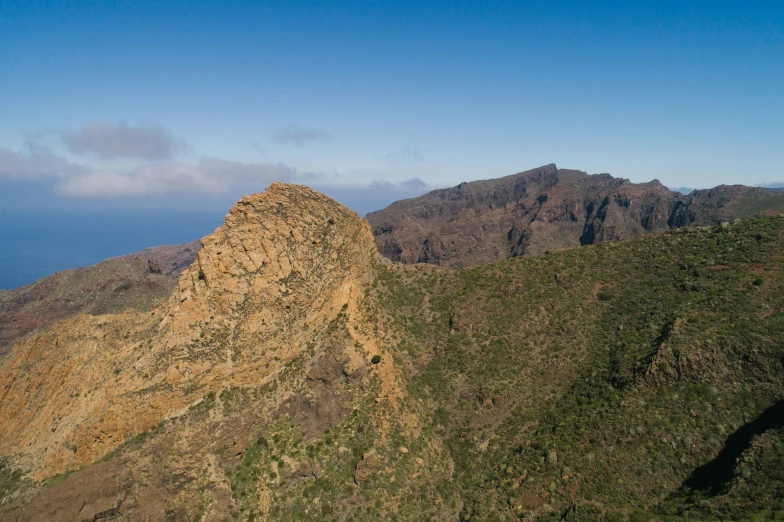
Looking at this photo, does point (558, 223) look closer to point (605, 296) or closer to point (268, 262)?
point (605, 296)

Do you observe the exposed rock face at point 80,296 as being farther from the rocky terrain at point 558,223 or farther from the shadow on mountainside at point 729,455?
the shadow on mountainside at point 729,455

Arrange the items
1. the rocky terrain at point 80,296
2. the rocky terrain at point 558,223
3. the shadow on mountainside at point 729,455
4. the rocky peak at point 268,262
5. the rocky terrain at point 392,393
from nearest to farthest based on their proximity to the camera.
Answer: the shadow on mountainside at point 729,455, the rocky terrain at point 392,393, the rocky peak at point 268,262, the rocky terrain at point 80,296, the rocky terrain at point 558,223

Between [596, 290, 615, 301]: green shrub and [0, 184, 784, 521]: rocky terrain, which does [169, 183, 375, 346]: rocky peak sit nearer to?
[0, 184, 784, 521]: rocky terrain

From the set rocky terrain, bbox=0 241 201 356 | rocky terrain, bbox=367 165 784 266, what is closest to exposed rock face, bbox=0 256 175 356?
rocky terrain, bbox=0 241 201 356

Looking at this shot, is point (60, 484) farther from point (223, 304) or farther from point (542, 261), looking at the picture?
point (542, 261)

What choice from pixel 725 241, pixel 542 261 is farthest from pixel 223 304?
pixel 725 241

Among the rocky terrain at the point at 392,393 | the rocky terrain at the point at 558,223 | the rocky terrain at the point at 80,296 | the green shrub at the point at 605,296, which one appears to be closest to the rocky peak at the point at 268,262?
the rocky terrain at the point at 392,393

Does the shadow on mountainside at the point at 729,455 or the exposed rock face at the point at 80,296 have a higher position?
the exposed rock face at the point at 80,296
